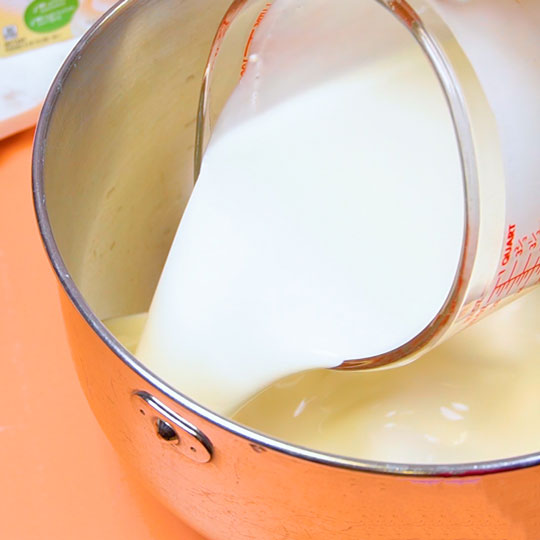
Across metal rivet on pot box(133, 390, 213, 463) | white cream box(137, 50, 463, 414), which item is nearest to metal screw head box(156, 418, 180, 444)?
metal rivet on pot box(133, 390, 213, 463)

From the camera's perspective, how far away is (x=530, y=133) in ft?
1.69

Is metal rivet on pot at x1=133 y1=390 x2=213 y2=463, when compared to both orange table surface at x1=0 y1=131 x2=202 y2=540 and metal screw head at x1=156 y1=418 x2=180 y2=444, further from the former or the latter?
orange table surface at x1=0 y1=131 x2=202 y2=540

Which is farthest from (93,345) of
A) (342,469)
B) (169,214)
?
(169,214)

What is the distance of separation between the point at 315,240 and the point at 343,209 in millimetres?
30

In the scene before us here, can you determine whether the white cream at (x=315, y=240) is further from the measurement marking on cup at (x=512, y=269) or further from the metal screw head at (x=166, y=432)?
the metal screw head at (x=166, y=432)

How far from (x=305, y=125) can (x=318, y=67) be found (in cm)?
5

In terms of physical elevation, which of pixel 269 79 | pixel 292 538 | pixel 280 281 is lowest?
pixel 292 538

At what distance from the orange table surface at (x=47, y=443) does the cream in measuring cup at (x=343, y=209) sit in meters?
0.13

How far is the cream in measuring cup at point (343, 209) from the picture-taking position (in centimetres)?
51

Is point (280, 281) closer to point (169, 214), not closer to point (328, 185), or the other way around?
point (328, 185)

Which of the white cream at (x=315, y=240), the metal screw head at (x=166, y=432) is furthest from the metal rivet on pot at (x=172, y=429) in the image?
the white cream at (x=315, y=240)

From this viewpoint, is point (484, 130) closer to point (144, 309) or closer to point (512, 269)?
point (512, 269)

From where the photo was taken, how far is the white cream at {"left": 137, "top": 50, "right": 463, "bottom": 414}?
0.56m

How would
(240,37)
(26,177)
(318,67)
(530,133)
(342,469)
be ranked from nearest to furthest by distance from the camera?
(342,469) < (530,133) < (318,67) < (240,37) < (26,177)
